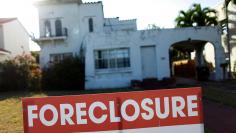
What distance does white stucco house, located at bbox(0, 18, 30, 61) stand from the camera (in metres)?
39.4

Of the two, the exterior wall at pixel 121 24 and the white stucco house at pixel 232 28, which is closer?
the white stucco house at pixel 232 28

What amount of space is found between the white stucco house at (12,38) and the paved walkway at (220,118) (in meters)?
25.3

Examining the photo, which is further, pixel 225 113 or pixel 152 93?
pixel 225 113

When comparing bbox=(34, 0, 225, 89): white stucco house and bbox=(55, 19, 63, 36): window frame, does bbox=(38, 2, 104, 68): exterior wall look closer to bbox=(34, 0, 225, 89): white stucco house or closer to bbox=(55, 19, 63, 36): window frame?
bbox=(55, 19, 63, 36): window frame

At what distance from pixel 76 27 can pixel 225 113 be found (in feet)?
84.4

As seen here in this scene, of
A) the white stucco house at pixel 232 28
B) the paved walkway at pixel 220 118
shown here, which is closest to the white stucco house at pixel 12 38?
the white stucco house at pixel 232 28

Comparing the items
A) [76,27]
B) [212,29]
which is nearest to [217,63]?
[212,29]

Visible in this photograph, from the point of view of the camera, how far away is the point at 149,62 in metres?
30.7

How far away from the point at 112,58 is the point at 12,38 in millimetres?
16233

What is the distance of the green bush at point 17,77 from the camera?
1217 inches

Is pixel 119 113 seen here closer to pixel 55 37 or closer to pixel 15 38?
pixel 55 37

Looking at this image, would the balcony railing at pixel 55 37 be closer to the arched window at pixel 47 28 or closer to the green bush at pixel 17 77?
the arched window at pixel 47 28

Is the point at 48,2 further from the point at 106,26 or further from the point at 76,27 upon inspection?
the point at 106,26

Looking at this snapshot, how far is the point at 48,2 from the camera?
37.5 metres
